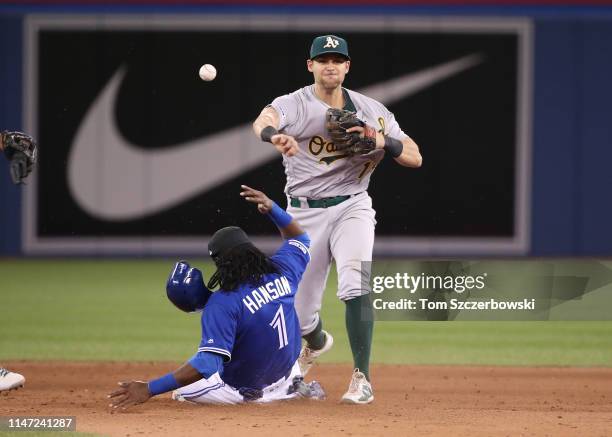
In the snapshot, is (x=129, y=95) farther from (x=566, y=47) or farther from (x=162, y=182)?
(x=566, y=47)

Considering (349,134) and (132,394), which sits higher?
(349,134)

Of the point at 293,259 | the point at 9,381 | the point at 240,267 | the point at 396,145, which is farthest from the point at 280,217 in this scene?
the point at 9,381

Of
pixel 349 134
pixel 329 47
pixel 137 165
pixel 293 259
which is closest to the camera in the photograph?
pixel 293 259

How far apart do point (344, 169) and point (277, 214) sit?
0.66 meters

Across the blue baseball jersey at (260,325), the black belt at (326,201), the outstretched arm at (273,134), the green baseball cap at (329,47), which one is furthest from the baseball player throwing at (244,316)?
the green baseball cap at (329,47)

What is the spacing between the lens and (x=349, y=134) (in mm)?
6355

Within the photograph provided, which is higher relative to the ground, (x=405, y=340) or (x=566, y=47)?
(x=566, y=47)

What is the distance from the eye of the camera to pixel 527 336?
33.8 feet

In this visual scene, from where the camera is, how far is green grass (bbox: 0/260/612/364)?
891 centimetres

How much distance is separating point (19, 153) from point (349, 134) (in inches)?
72.0

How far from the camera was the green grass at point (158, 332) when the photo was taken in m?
8.91

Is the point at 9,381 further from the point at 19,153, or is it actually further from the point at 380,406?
A: the point at 380,406

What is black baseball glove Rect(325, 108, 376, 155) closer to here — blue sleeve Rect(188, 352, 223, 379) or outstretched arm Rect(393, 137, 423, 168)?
outstretched arm Rect(393, 137, 423, 168)

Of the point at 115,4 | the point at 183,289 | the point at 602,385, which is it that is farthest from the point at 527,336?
the point at 115,4
